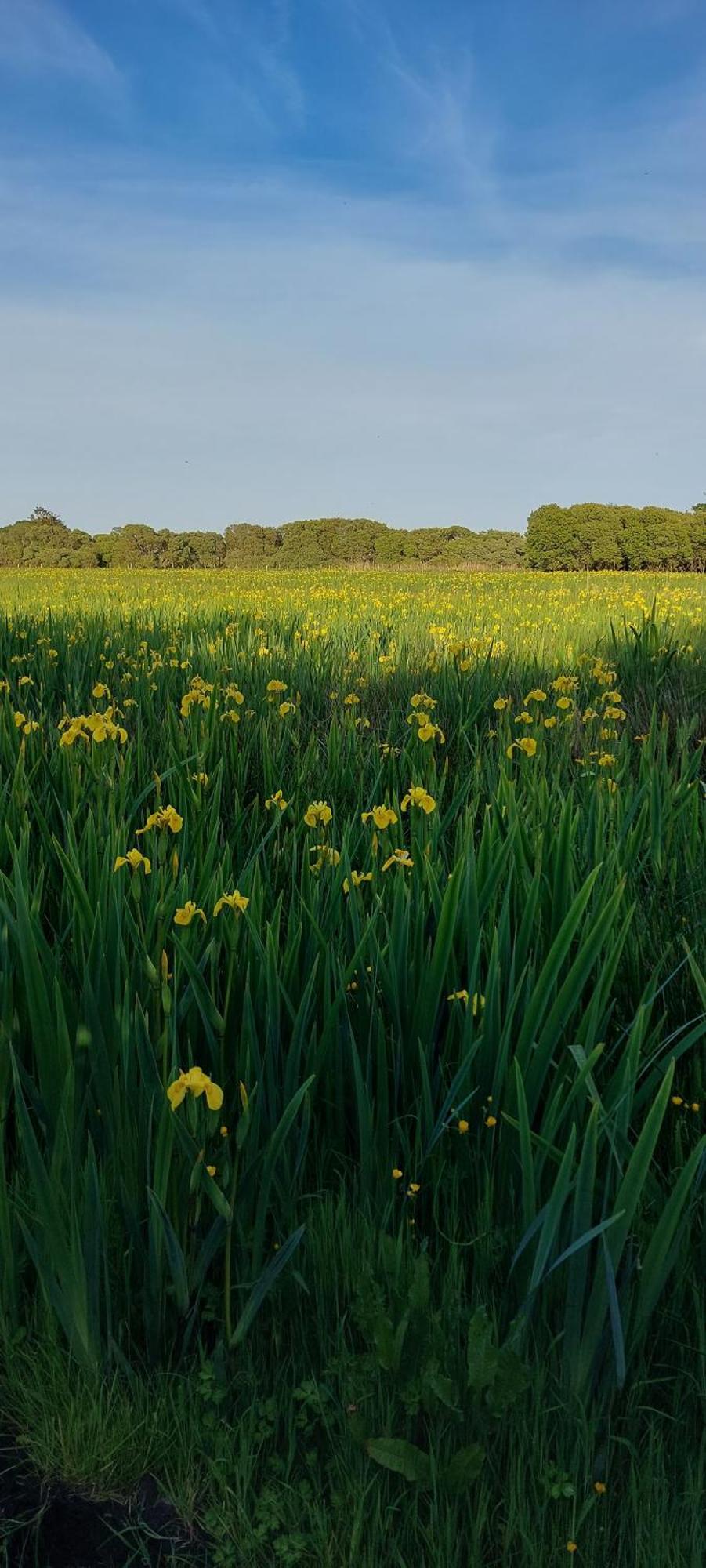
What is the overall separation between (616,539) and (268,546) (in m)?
21.7

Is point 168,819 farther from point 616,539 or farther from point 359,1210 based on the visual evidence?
point 616,539

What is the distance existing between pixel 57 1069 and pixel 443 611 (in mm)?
8726

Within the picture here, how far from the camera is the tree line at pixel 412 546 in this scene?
178 ft

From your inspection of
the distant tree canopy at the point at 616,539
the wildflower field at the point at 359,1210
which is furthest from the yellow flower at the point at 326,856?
the distant tree canopy at the point at 616,539

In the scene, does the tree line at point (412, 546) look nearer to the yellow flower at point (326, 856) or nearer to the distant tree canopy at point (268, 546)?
the distant tree canopy at point (268, 546)

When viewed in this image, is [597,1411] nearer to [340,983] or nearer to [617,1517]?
[617,1517]

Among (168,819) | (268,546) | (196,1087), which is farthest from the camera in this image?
(268,546)

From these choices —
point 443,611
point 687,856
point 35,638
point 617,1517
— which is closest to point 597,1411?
point 617,1517

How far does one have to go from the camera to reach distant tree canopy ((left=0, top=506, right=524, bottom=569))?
5353cm

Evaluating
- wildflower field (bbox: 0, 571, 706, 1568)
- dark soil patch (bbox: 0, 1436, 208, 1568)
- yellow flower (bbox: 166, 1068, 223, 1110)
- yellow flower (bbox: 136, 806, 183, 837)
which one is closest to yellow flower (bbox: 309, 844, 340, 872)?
wildflower field (bbox: 0, 571, 706, 1568)

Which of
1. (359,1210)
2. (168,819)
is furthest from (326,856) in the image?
(359,1210)

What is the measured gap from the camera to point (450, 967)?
1720 millimetres

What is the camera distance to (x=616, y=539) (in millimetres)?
56031

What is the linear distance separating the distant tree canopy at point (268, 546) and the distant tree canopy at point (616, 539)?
3048 mm
